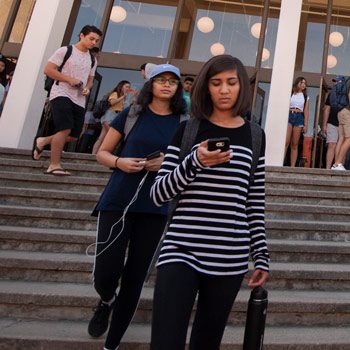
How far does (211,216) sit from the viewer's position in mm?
1513

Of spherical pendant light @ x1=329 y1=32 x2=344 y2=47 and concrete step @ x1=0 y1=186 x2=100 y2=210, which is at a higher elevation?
spherical pendant light @ x1=329 y1=32 x2=344 y2=47

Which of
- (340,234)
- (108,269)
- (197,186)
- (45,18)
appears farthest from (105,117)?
(197,186)

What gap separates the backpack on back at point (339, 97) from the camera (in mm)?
6094

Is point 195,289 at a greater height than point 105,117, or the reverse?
point 105,117

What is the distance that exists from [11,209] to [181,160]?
2.99 meters

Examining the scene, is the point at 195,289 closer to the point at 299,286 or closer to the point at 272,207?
the point at 299,286

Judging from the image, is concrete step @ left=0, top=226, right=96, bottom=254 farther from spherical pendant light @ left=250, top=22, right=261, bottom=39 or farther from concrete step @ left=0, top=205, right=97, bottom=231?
spherical pendant light @ left=250, top=22, right=261, bottom=39

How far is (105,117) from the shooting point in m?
7.52

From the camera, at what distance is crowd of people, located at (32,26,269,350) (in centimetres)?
145

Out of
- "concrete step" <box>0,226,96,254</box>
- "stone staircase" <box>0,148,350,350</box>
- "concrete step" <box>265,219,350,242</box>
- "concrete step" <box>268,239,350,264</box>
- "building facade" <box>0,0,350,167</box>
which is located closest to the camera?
"stone staircase" <box>0,148,350,350</box>

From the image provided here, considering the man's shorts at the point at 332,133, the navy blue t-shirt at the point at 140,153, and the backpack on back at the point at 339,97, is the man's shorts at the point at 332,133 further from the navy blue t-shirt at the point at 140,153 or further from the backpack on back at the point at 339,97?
the navy blue t-shirt at the point at 140,153

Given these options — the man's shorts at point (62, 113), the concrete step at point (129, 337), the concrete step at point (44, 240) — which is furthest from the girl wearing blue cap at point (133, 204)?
the man's shorts at point (62, 113)

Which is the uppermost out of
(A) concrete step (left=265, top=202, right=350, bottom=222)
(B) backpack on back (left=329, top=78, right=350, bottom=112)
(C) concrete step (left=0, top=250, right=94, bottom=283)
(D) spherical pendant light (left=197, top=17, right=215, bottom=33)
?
(D) spherical pendant light (left=197, top=17, right=215, bottom=33)

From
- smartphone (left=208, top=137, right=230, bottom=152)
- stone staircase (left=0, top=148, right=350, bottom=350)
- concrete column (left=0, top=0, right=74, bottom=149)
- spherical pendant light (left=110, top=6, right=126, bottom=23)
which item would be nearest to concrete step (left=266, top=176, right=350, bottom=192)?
stone staircase (left=0, top=148, right=350, bottom=350)
